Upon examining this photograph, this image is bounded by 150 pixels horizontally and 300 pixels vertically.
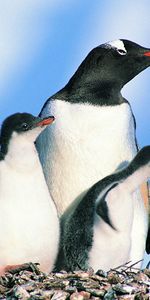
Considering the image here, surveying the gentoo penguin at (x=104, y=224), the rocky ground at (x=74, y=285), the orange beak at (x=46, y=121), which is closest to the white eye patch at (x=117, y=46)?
the gentoo penguin at (x=104, y=224)

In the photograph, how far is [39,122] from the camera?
21.7 feet

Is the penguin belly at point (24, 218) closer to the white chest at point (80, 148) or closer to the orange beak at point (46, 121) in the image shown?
the orange beak at point (46, 121)

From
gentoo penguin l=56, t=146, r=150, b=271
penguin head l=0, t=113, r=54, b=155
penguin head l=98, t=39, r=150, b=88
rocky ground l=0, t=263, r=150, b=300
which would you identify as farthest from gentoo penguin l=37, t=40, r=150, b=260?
rocky ground l=0, t=263, r=150, b=300

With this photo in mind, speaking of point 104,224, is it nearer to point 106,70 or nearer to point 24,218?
point 24,218

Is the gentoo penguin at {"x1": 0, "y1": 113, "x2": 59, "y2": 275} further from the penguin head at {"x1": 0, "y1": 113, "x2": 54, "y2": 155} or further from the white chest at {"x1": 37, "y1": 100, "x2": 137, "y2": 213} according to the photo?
the white chest at {"x1": 37, "y1": 100, "x2": 137, "y2": 213}

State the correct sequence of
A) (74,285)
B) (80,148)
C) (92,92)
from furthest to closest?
(92,92)
(80,148)
(74,285)

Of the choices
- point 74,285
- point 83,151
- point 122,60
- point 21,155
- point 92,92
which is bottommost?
point 74,285

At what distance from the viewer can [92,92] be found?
23.8 feet

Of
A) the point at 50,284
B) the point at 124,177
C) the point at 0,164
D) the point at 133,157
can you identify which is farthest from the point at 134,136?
the point at 50,284

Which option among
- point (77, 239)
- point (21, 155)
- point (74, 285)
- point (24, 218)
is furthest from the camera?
point (77, 239)

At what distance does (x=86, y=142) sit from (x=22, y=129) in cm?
65

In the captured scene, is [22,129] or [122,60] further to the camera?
[122,60]

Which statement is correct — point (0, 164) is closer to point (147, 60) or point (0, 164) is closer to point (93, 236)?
point (93, 236)

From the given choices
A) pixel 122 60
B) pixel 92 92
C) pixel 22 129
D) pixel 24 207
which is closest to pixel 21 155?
pixel 22 129
